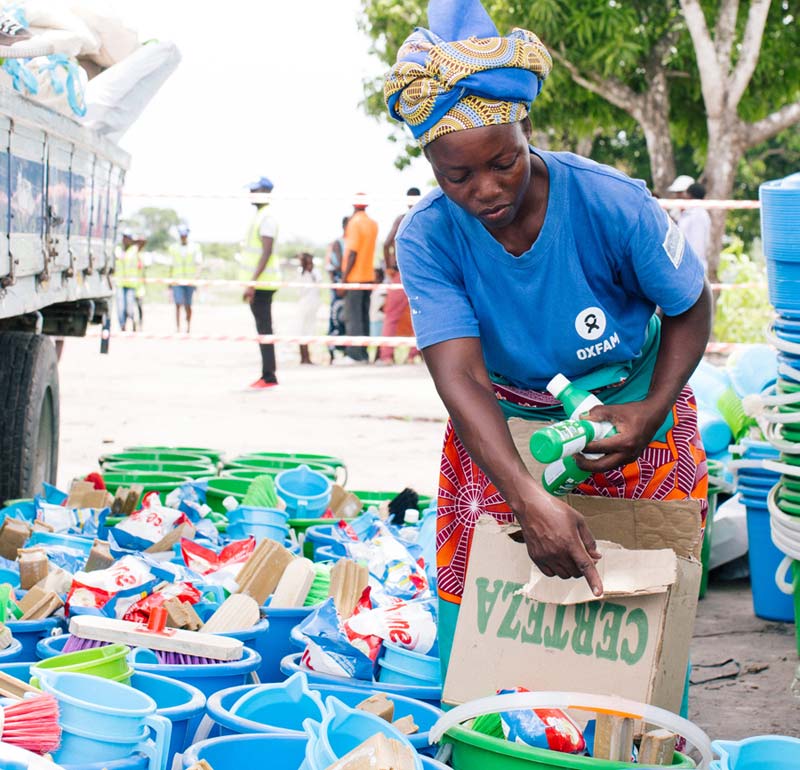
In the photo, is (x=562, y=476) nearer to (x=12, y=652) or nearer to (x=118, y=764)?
(x=118, y=764)

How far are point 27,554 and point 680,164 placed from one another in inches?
931

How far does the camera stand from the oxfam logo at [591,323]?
246cm

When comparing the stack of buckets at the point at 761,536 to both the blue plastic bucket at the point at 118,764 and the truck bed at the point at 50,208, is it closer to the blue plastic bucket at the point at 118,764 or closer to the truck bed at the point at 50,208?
the truck bed at the point at 50,208

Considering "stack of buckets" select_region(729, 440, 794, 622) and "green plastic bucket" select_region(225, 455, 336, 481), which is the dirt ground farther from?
"green plastic bucket" select_region(225, 455, 336, 481)

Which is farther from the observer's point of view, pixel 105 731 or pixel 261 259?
pixel 261 259

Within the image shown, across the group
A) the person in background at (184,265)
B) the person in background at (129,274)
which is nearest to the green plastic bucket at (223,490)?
the person in background at (129,274)

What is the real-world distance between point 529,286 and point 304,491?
303 centimetres

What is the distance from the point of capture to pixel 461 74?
2.24 m

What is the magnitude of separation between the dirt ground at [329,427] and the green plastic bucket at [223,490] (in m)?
1.90

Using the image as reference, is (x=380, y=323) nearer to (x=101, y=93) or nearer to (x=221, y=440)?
(x=221, y=440)

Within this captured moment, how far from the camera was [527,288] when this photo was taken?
2.44 m

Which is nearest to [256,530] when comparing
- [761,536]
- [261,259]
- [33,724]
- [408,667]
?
[408,667]

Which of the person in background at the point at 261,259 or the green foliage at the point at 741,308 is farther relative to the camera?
the green foliage at the point at 741,308

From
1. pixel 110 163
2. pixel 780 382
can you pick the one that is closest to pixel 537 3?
pixel 110 163
